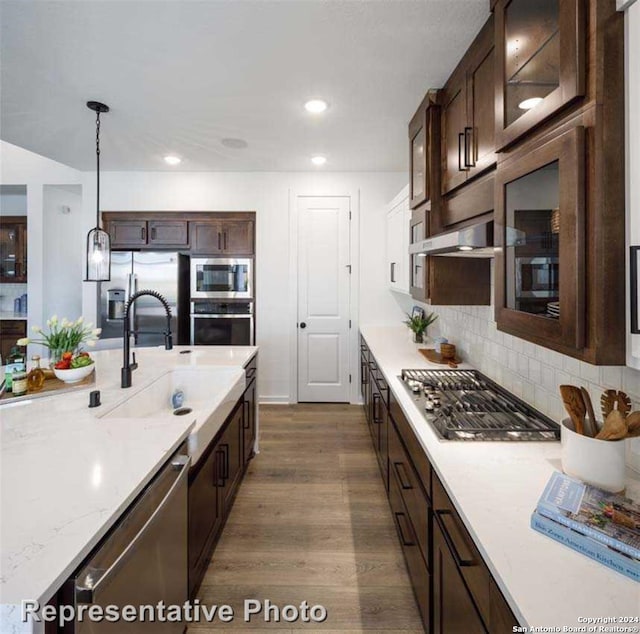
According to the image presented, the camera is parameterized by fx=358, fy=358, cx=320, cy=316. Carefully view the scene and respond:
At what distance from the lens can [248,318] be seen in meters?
4.24

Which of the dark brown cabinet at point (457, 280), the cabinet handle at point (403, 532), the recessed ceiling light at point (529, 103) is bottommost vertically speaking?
the cabinet handle at point (403, 532)

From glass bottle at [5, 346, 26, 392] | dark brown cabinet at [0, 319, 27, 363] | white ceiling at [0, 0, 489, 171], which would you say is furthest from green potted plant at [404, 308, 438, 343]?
dark brown cabinet at [0, 319, 27, 363]

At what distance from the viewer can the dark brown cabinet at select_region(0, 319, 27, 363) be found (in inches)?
188

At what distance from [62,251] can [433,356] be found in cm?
497

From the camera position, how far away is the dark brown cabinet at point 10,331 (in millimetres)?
4781

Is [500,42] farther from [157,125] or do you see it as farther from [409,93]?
[157,125]

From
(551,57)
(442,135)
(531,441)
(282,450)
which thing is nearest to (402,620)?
(531,441)

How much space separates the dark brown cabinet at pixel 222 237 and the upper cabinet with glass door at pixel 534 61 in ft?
10.8

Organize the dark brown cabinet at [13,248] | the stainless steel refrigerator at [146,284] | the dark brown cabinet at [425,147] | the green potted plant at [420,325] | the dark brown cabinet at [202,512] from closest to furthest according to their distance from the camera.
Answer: the dark brown cabinet at [202,512] → the dark brown cabinet at [425,147] → the green potted plant at [420,325] → the stainless steel refrigerator at [146,284] → the dark brown cabinet at [13,248]

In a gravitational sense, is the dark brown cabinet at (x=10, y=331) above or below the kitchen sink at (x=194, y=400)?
above

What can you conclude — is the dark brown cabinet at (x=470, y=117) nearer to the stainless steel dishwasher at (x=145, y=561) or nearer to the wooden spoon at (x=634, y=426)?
the wooden spoon at (x=634, y=426)

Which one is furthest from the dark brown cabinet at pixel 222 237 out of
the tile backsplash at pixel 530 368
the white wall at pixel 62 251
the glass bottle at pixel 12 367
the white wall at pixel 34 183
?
the glass bottle at pixel 12 367

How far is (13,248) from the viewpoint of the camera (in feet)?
16.2

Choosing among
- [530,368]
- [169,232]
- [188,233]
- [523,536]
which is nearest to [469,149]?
[530,368]
